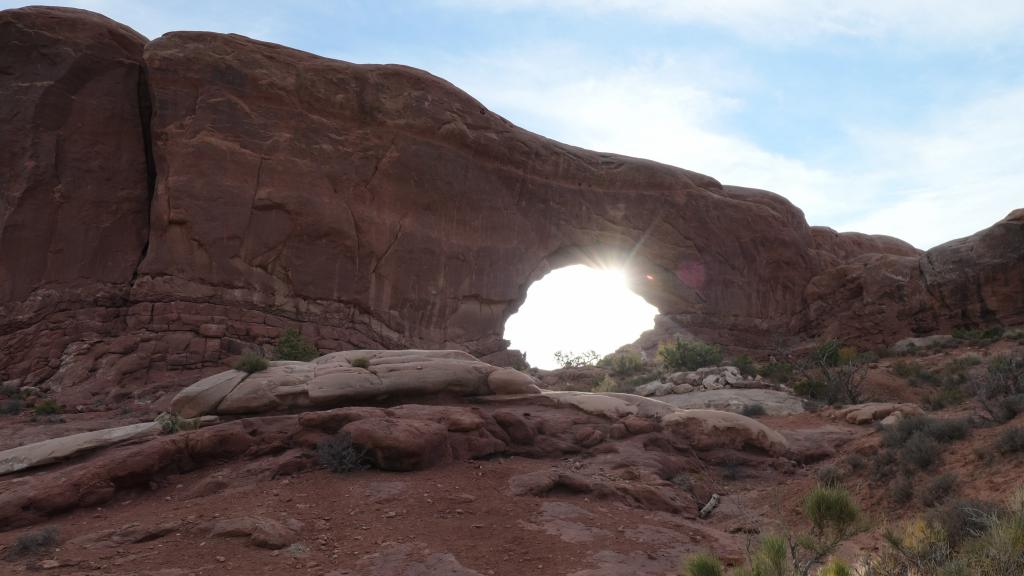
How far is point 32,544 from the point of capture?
783 centimetres

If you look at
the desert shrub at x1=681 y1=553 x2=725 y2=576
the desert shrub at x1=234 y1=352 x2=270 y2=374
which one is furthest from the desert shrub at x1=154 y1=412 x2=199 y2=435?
the desert shrub at x1=681 y1=553 x2=725 y2=576

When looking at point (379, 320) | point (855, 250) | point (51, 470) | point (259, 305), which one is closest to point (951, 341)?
point (855, 250)

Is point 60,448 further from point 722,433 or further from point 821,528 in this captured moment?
point 722,433

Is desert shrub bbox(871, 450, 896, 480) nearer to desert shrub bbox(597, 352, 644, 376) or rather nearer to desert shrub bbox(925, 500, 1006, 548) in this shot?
desert shrub bbox(925, 500, 1006, 548)

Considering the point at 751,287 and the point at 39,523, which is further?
the point at 751,287

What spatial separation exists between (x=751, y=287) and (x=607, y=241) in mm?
6815

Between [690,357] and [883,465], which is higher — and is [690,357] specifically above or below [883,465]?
above

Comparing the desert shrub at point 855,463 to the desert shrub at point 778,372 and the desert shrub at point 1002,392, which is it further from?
the desert shrub at point 778,372

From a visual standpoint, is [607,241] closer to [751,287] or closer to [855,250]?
[751,287]

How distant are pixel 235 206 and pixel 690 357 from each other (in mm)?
14274

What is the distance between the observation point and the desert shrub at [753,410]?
17047mm

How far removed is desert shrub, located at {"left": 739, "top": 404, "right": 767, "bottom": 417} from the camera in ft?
55.9

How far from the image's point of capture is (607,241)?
27.0m

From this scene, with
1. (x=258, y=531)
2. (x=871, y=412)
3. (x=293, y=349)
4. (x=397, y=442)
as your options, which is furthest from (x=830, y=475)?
(x=293, y=349)
